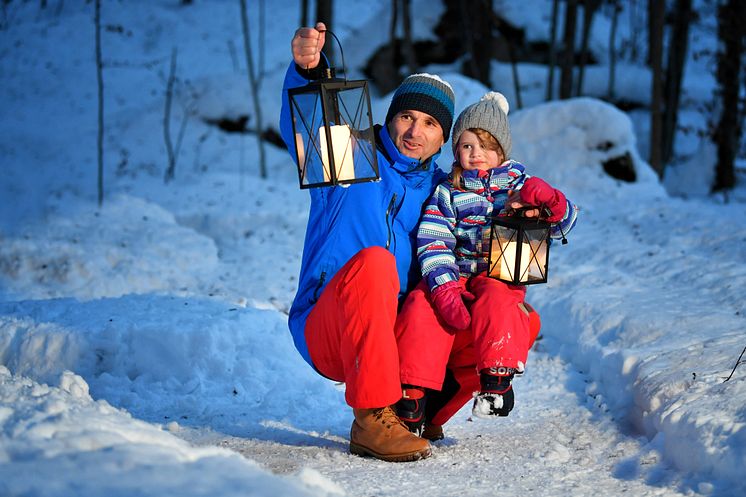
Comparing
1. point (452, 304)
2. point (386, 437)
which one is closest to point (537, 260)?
point (452, 304)

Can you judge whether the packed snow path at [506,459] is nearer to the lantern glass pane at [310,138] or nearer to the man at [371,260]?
the man at [371,260]

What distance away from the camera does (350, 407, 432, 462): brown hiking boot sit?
10.7 ft

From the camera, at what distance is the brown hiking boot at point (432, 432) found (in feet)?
12.3

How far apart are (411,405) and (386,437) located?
17 centimetres

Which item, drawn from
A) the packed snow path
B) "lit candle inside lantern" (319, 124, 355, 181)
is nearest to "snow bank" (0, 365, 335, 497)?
the packed snow path

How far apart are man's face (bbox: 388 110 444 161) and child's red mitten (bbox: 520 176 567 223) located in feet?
1.72

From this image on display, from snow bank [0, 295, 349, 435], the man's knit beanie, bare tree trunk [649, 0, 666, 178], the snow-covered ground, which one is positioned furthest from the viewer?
bare tree trunk [649, 0, 666, 178]

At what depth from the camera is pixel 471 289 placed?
350cm

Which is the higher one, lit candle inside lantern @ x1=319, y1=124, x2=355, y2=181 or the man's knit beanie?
the man's knit beanie

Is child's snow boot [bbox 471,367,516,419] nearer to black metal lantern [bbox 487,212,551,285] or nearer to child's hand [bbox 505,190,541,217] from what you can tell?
black metal lantern [bbox 487,212,551,285]

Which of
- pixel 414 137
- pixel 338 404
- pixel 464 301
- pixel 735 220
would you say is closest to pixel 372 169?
pixel 414 137

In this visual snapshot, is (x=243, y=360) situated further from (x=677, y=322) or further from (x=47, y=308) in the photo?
(x=677, y=322)

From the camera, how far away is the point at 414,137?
12.2 feet

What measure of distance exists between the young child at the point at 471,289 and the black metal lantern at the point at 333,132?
1.35ft
